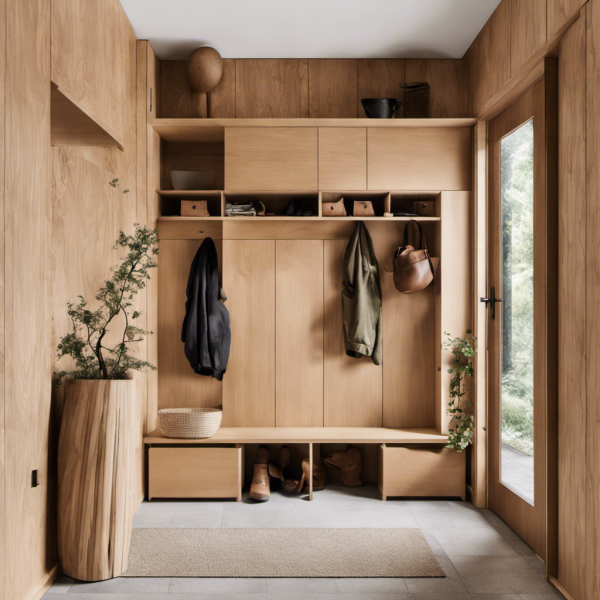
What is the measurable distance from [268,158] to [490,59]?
1.48 metres

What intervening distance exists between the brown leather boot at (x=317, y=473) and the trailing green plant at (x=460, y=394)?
2.90 ft

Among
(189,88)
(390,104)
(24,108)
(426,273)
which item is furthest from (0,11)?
(426,273)

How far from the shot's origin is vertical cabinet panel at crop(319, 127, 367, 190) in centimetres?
359

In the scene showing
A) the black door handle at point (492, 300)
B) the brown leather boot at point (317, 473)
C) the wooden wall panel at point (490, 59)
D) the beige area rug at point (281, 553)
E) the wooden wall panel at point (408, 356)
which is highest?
the wooden wall panel at point (490, 59)

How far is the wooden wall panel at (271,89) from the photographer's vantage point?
381cm

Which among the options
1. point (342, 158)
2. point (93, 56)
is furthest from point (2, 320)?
point (342, 158)

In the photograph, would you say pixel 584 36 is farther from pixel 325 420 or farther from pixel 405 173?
pixel 325 420

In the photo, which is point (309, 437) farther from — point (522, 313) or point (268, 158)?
point (268, 158)

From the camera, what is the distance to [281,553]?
2688 mm

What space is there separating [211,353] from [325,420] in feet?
3.04

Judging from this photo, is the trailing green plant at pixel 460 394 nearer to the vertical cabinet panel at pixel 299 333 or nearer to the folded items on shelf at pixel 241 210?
the vertical cabinet panel at pixel 299 333

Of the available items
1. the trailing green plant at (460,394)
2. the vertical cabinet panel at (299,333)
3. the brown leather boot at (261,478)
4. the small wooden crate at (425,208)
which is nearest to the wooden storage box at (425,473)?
the trailing green plant at (460,394)

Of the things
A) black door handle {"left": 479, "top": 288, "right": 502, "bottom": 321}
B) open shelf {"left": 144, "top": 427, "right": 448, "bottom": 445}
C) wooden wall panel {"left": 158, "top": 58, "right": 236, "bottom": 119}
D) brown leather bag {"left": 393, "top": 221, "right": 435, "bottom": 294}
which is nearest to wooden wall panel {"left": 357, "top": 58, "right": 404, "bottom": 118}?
wooden wall panel {"left": 158, "top": 58, "right": 236, "bottom": 119}

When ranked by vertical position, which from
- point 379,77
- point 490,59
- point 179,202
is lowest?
point 179,202
